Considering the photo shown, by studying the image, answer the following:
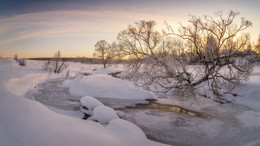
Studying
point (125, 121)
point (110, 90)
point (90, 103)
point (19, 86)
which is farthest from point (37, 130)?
point (19, 86)

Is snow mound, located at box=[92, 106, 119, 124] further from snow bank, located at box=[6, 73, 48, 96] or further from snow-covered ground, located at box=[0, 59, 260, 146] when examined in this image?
snow bank, located at box=[6, 73, 48, 96]

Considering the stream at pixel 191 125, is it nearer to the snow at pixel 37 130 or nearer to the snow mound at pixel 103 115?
the snow mound at pixel 103 115

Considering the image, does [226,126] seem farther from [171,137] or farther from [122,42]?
[122,42]

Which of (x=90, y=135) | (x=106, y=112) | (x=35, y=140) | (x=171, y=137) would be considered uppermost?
(x=35, y=140)

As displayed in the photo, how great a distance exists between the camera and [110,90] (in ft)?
35.9

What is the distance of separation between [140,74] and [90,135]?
7.47m

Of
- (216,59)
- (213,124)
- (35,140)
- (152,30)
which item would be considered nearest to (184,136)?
(213,124)

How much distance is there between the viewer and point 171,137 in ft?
16.2

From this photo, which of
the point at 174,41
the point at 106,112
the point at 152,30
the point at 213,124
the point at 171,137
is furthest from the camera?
the point at 152,30

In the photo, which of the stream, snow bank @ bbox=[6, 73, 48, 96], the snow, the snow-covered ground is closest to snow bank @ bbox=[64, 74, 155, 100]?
the snow-covered ground

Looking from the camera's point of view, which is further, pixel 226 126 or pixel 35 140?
pixel 226 126

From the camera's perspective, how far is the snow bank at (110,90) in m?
10.4

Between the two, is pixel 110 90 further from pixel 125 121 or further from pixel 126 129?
pixel 126 129

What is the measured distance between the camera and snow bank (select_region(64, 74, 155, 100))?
10.4 meters
